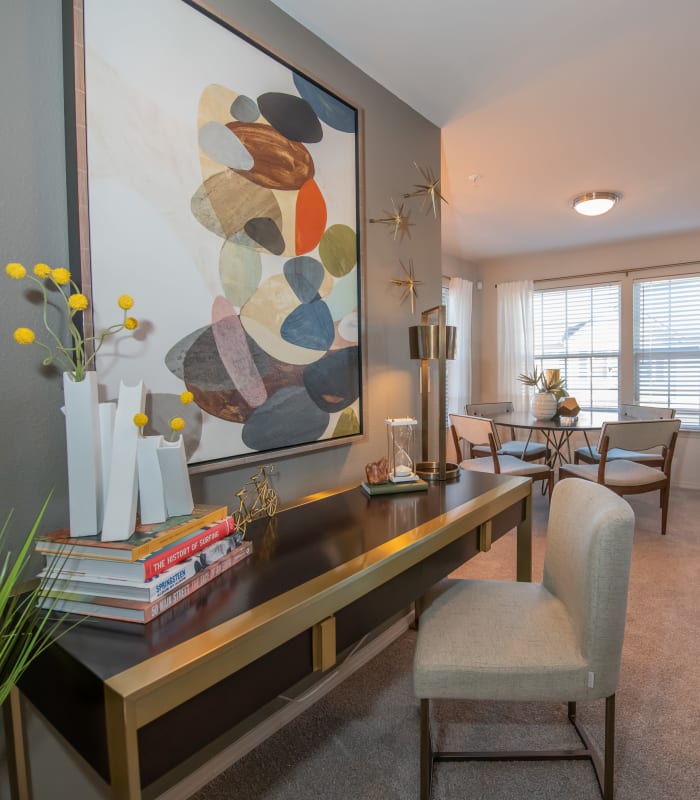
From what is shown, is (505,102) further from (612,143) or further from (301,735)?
(301,735)

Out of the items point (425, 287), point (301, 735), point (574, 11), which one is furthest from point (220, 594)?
point (574, 11)

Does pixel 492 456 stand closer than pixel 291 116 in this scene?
No

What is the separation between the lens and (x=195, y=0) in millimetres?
1309

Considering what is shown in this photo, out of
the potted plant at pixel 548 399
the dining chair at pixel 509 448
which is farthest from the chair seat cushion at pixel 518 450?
the potted plant at pixel 548 399

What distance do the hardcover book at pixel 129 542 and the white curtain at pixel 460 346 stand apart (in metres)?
4.42

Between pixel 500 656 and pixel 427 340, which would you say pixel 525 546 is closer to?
pixel 500 656

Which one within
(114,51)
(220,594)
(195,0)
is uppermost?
(195,0)

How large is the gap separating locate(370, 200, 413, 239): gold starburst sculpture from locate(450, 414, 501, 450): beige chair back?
1.80 meters

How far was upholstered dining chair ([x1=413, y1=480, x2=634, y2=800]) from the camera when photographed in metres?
Result: 1.23

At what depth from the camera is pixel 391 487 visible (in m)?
1.70

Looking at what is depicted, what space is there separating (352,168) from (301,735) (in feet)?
6.63

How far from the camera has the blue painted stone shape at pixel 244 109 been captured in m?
1.42

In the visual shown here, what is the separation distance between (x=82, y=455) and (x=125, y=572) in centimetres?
23

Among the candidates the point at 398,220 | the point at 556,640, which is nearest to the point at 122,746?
the point at 556,640
